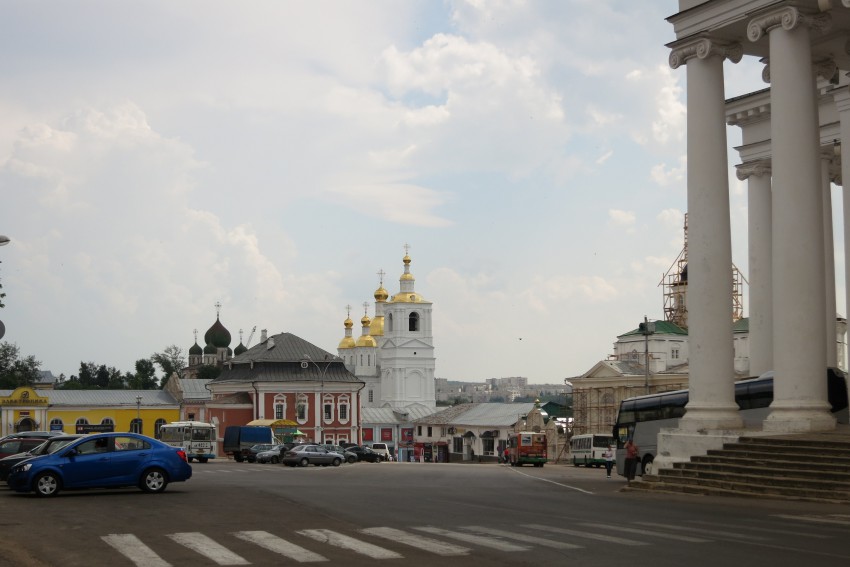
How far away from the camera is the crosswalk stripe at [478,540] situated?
569 inches

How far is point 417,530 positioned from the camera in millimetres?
16656

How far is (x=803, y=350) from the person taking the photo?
24.3m

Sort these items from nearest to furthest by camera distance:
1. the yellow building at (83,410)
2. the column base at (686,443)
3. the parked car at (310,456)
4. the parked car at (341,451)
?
the column base at (686,443)
the parked car at (310,456)
the parked car at (341,451)
the yellow building at (83,410)

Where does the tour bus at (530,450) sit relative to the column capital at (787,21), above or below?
below

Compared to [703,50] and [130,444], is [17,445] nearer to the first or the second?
[130,444]

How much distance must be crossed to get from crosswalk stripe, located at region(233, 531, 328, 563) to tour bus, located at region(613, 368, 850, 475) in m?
12.8

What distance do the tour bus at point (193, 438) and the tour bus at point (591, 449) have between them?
878 inches

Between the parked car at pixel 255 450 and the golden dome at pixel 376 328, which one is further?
the golden dome at pixel 376 328

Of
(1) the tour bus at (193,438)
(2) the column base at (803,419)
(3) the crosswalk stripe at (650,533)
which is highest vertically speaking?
(2) the column base at (803,419)

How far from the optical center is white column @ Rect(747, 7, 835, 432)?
2438 cm

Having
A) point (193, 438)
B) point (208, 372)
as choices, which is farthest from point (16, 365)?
point (193, 438)

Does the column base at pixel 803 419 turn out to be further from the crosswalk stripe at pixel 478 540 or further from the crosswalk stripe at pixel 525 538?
the crosswalk stripe at pixel 478 540

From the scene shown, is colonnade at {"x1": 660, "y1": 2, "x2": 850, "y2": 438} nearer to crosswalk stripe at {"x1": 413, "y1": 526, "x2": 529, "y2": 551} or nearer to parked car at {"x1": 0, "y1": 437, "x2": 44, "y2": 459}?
crosswalk stripe at {"x1": 413, "y1": 526, "x2": 529, "y2": 551}

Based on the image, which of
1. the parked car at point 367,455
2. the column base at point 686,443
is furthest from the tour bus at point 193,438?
the column base at point 686,443
